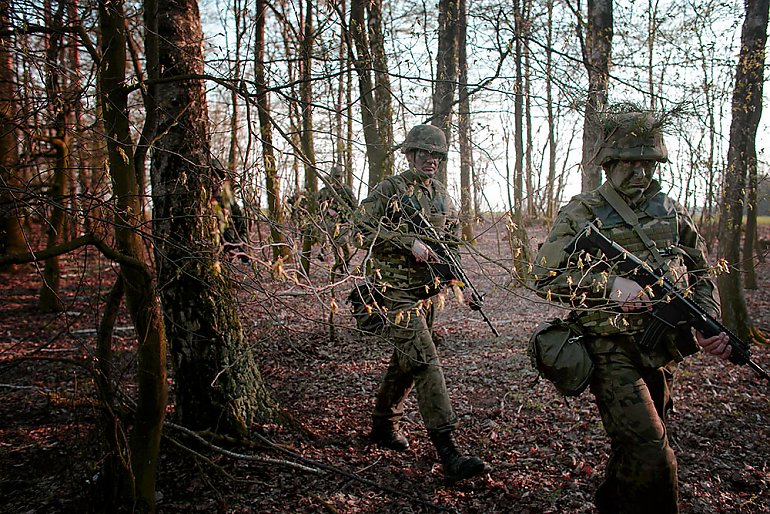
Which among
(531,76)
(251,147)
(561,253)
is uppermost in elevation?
(531,76)

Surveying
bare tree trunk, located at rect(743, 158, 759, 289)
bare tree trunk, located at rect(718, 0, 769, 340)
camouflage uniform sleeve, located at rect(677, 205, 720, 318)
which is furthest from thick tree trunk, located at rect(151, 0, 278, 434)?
bare tree trunk, located at rect(718, 0, 769, 340)

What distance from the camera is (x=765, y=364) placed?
5.81 meters

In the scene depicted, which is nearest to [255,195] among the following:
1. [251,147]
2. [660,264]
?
[251,147]

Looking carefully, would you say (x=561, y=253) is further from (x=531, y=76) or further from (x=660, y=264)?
(x=531, y=76)

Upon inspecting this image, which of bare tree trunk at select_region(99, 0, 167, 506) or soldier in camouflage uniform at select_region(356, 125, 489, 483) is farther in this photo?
soldier in camouflage uniform at select_region(356, 125, 489, 483)

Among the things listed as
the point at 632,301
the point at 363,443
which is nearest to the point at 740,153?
the point at 632,301

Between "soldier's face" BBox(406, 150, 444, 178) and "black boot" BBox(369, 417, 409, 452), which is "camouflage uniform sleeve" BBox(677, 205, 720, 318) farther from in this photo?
"black boot" BBox(369, 417, 409, 452)

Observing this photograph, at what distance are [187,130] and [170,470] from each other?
222 cm

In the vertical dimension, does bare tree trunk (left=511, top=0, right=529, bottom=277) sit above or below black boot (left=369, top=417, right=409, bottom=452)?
above

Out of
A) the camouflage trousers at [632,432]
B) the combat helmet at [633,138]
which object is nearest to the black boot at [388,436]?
the camouflage trousers at [632,432]

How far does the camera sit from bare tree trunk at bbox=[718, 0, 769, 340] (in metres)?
6.41

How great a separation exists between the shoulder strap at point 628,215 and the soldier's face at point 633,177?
6 centimetres

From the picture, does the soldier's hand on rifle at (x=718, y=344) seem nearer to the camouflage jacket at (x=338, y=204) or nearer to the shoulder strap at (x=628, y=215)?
the shoulder strap at (x=628, y=215)

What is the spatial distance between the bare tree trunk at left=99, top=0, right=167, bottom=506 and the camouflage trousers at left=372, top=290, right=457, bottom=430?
144 cm
